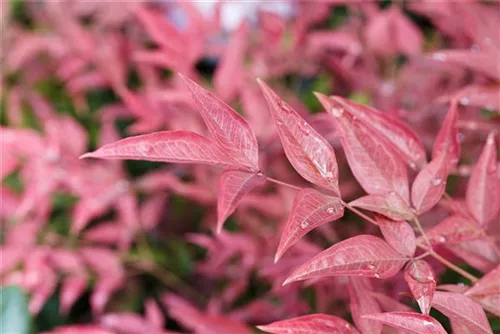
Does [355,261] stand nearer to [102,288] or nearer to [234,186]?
[234,186]

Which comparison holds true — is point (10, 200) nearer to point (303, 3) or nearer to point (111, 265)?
point (111, 265)

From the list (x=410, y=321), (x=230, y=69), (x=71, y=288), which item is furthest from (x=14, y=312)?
(x=410, y=321)

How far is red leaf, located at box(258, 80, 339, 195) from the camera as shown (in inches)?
13.0

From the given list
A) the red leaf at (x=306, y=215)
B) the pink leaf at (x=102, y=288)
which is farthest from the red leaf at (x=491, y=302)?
the pink leaf at (x=102, y=288)

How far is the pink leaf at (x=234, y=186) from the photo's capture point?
341mm

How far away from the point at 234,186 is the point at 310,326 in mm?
94

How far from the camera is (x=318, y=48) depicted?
784 millimetres

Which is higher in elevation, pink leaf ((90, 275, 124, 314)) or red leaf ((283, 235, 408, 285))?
red leaf ((283, 235, 408, 285))

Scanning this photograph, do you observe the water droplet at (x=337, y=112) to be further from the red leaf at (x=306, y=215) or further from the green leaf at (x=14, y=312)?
the green leaf at (x=14, y=312)

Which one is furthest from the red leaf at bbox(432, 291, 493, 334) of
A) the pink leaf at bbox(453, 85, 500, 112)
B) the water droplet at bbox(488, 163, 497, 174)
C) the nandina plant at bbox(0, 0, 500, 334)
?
the pink leaf at bbox(453, 85, 500, 112)

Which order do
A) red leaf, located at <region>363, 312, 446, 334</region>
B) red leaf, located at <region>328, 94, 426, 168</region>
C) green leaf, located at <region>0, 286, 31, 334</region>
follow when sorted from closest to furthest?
red leaf, located at <region>363, 312, 446, 334</region>, red leaf, located at <region>328, 94, 426, 168</region>, green leaf, located at <region>0, 286, 31, 334</region>

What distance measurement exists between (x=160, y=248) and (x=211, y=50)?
30cm

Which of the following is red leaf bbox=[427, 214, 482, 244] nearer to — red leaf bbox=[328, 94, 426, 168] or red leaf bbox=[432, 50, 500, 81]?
red leaf bbox=[328, 94, 426, 168]

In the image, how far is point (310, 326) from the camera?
33 centimetres
